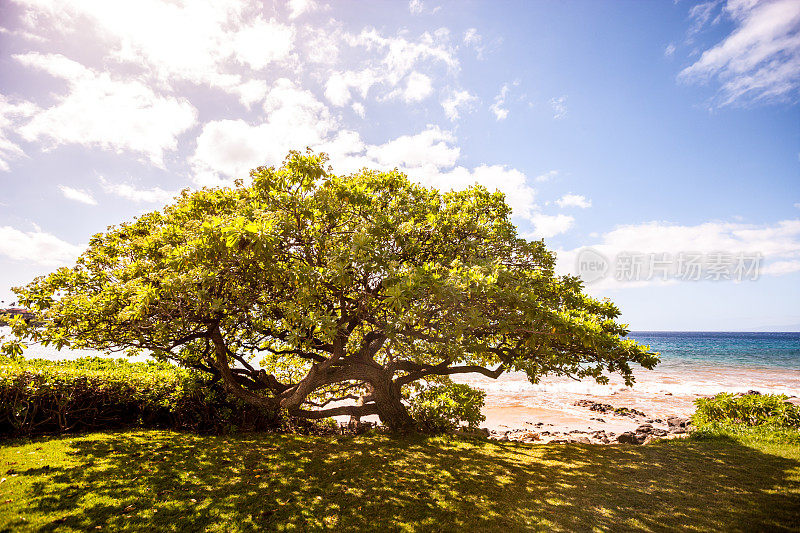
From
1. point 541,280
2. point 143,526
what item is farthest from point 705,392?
point 143,526

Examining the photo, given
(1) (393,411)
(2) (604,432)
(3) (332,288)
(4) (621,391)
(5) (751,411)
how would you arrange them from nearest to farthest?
(3) (332,288) < (1) (393,411) < (5) (751,411) < (2) (604,432) < (4) (621,391)

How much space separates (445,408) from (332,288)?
7.63 meters

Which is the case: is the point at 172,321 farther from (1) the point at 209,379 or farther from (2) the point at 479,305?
(2) the point at 479,305

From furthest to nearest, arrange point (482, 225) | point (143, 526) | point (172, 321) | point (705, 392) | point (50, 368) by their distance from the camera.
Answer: point (705, 392) → point (482, 225) → point (50, 368) → point (172, 321) → point (143, 526)

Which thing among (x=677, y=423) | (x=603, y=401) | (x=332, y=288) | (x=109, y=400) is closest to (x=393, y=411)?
(x=332, y=288)

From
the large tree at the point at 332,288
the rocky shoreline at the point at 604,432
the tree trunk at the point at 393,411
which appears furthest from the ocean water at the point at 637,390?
the large tree at the point at 332,288

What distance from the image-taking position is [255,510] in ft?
Answer: 21.8

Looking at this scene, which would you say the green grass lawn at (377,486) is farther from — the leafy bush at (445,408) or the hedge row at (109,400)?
the leafy bush at (445,408)

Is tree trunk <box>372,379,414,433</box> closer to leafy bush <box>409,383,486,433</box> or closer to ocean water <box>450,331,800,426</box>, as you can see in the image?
leafy bush <box>409,383,486,433</box>

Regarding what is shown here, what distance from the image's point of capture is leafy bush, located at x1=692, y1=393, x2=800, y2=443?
38.9 ft

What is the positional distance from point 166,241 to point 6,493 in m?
6.13

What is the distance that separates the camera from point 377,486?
7988mm

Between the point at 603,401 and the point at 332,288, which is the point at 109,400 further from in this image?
the point at 603,401

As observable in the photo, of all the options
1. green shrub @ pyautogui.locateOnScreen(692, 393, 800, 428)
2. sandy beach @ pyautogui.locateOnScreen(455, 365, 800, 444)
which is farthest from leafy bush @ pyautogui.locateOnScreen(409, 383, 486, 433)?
green shrub @ pyautogui.locateOnScreen(692, 393, 800, 428)
